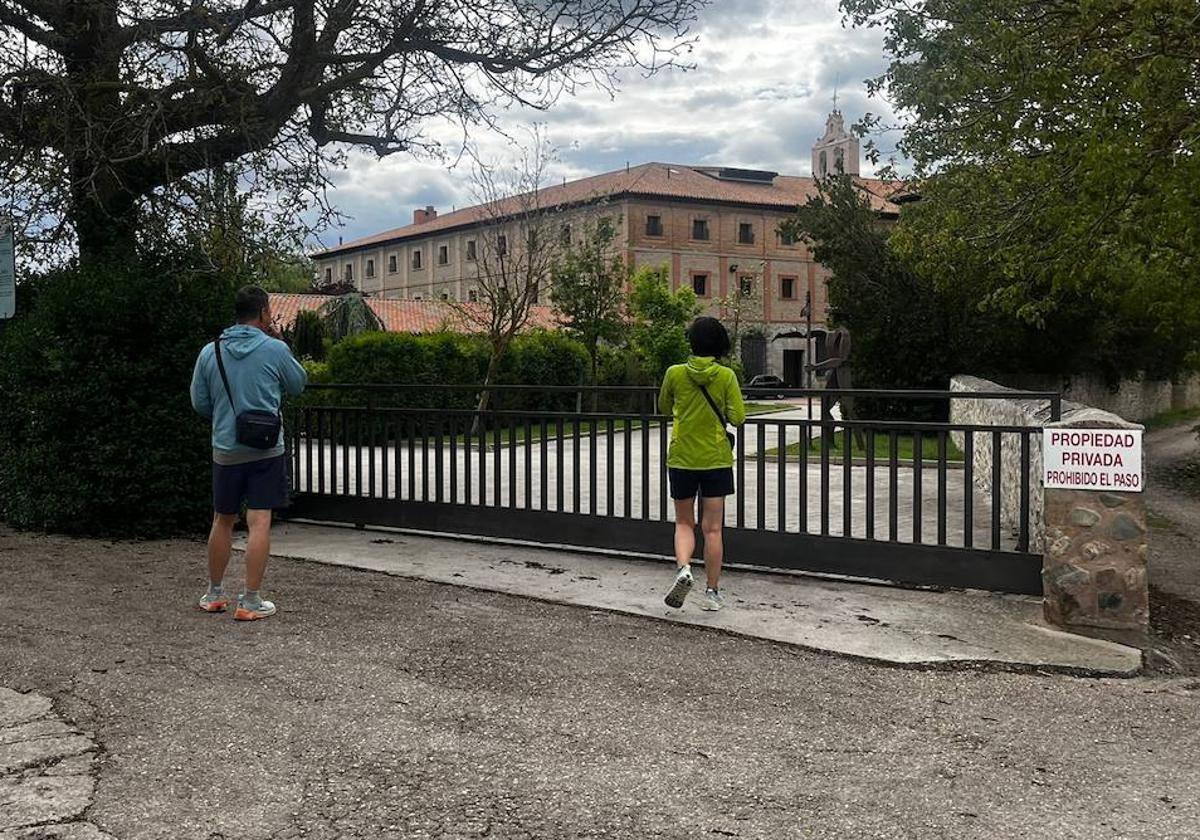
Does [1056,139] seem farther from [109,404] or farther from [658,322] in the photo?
[658,322]

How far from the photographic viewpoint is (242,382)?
614 cm

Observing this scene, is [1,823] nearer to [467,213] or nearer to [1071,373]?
[1071,373]

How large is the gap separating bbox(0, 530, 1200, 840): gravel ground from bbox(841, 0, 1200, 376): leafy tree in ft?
24.8

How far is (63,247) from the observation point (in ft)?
31.8

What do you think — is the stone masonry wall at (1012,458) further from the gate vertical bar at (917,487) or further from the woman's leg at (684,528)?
the woman's leg at (684,528)

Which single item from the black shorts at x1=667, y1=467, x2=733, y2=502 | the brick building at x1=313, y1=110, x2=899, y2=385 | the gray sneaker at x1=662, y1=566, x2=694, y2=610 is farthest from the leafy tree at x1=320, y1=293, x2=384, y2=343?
the gray sneaker at x1=662, y1=566, x2=694, y2=610

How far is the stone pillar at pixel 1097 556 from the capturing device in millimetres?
5938

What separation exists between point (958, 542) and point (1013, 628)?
3.22 m

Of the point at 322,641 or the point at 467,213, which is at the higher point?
the point at 467,213

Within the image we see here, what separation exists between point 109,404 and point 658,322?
33399 millimetres

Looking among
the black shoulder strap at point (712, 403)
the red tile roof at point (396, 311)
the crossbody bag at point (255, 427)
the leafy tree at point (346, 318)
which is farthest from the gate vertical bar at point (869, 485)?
the red tile roof at point (396, 311)

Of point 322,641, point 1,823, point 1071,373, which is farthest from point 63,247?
point 1071,373

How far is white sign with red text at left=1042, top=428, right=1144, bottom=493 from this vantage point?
Result: 234 inches

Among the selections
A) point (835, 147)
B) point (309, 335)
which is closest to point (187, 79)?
point (309, 335)
